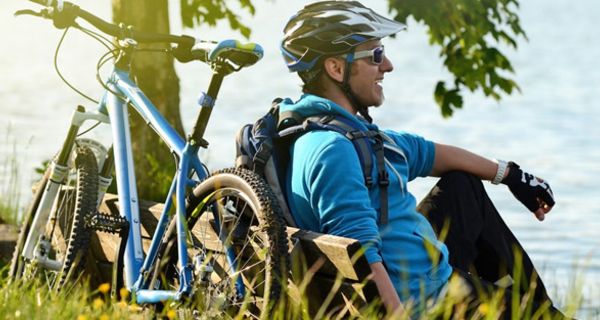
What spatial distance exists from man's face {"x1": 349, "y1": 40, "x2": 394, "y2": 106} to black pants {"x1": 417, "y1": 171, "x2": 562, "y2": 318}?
52cm

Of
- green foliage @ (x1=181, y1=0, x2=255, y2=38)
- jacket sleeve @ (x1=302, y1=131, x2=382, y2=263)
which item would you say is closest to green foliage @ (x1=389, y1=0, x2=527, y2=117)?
green foliage @ (x1=181, y1=0, x2=255, y2=38)

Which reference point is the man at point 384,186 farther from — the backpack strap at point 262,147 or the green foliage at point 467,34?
the green foliage at point 467,34

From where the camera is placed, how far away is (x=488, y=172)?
6125mm

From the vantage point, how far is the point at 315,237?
5223 millimetres

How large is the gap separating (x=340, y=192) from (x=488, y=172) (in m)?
1.05

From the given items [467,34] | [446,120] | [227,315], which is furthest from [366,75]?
[446,120]

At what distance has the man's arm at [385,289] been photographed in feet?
17.0

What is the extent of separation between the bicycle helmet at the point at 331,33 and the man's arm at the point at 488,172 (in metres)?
0.46

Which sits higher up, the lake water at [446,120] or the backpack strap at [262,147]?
the backpack strap at [262,147]

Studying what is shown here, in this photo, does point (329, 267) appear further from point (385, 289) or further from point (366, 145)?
point (366, 145)

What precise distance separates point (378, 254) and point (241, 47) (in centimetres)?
102

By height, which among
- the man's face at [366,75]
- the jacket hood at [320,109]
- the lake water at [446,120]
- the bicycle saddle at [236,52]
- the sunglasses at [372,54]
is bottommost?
the lake water at [446,120]

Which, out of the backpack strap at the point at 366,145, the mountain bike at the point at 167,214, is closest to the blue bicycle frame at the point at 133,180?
the mountain bike at the point at 167,214

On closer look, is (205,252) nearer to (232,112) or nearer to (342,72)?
(342,72)
